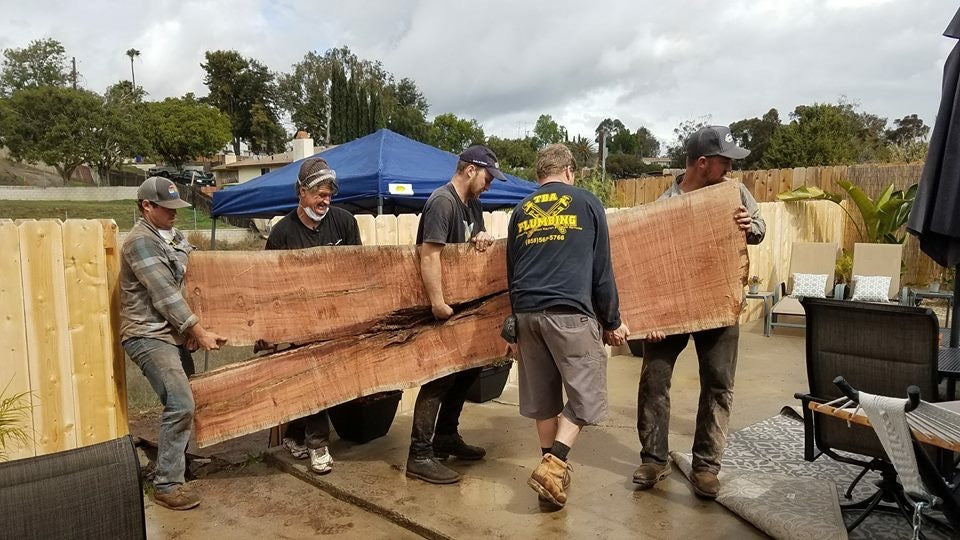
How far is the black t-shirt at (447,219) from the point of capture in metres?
3.46

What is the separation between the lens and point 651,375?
11.4ft

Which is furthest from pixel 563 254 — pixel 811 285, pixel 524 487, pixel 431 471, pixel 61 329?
pixel 811 285

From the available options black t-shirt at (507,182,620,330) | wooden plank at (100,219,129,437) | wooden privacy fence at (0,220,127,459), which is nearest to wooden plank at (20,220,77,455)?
wooden privacy fence at (0,220,127,459)

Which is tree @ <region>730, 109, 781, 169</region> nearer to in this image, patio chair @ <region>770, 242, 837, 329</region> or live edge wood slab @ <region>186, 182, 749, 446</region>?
patio chair @ <region>770, 242, 837, 329</region>

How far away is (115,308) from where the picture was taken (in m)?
3.31

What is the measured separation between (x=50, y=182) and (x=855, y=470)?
5443cm

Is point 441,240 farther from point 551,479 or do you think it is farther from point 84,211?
point 84,211

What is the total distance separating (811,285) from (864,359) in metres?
6.10

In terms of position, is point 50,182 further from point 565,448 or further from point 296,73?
point 565,448

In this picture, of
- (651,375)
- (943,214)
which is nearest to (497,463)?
(651,375)

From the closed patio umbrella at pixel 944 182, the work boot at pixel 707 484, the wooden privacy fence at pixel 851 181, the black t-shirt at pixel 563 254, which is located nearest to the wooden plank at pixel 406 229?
the black t-shirt at pixel 563 254

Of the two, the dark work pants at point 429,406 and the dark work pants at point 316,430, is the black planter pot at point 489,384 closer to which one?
the dark work pants at point 429,406

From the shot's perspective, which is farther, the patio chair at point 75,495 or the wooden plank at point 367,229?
the wooden plank at point 367,229

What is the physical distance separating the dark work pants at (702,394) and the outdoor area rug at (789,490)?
0.25 m
